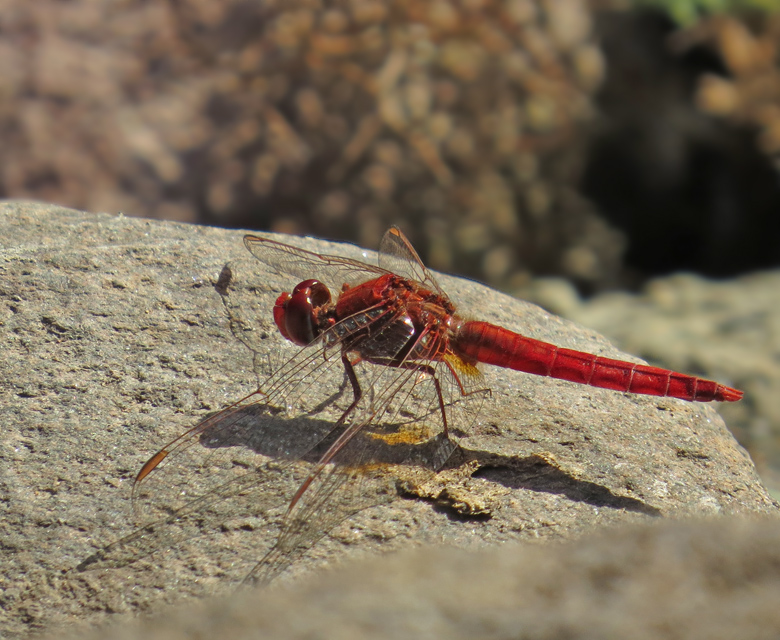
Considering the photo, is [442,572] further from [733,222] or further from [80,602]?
[733,222]

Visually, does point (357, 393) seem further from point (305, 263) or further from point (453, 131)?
point (453, 131)

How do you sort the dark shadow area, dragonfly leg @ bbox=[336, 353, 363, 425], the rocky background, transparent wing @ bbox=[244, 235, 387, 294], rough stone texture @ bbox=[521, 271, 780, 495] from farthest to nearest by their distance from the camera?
the dark shadow area
the rocky background
rough stone texture @ bbox=[521, 271, 780, 495]
transparent wing @ bbox=[244, 235, 387, 294]
dragonfly leg @ bbox=[336, 353, 363, 425]

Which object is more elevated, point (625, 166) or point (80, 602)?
point (625, 166)

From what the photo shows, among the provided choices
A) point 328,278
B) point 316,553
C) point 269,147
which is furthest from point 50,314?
point 269,147

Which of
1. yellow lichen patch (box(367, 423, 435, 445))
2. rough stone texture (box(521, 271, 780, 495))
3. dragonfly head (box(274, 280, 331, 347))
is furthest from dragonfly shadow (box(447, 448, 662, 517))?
rough stone texture (box(521, 271, 780, 495))

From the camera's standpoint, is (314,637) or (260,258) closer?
(314,637)

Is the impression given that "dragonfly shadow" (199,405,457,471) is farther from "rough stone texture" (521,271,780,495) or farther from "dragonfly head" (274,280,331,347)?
"rough stone texture" (521,271,780,495)

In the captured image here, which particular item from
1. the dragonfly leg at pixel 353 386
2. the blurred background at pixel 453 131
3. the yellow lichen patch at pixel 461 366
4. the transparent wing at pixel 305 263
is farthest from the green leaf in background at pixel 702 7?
the dragonfly leg at pixel 353 386
